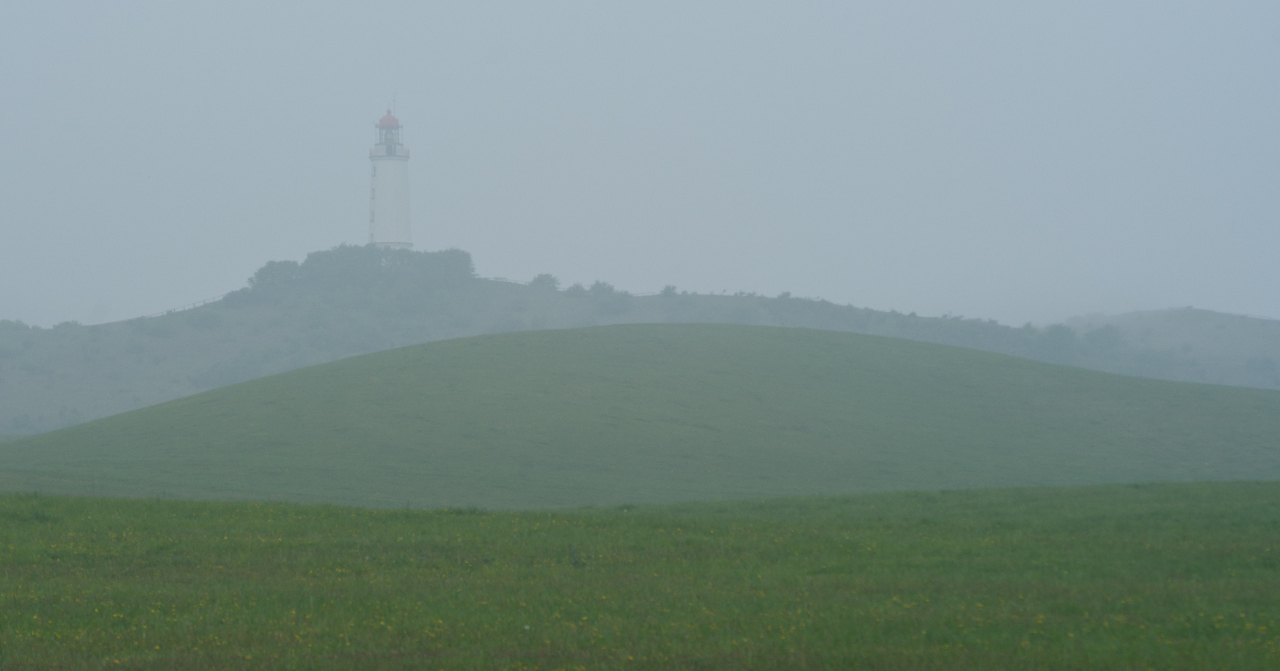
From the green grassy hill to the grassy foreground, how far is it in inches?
698

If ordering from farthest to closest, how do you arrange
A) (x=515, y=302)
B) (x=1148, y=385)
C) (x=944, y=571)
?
(x=515, y=302) < (x=1148, y=385) < (x=944, y=571)

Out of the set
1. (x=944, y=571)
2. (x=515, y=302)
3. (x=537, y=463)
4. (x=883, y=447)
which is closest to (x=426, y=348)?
(x=537, y=463)

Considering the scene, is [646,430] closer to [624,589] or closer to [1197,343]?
[624,589]

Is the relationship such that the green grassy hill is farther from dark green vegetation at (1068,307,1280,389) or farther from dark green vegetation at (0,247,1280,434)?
dark green vegetation at (1068,307,1280,389)

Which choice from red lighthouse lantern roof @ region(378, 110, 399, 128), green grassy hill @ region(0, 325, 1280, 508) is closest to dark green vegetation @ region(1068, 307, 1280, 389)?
green grassy hill @ region(0, 325, 1280, 508)

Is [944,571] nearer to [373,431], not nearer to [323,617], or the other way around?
[323,617]

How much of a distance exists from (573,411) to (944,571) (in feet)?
138

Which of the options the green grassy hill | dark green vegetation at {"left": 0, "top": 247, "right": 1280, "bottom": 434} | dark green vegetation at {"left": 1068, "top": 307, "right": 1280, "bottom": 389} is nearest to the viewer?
the green grassy hill

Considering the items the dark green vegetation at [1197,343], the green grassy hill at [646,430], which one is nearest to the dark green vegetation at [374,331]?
the dark green vegetation at [1197,343]

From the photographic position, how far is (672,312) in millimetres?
151125

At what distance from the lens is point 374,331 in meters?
136

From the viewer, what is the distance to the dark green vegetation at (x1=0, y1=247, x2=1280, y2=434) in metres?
120

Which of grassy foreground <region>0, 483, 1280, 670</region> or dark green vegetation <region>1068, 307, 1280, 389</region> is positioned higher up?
dark green vegetation <region>1068, 307, 1280, 389</region>

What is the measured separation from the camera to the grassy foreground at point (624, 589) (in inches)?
380
